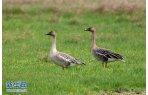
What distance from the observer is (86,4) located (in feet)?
98.3

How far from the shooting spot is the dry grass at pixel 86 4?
2814 cm

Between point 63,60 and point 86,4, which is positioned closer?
point 63,60

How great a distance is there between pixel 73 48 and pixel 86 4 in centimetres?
1088

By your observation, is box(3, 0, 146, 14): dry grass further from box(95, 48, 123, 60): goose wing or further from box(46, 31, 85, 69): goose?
box(46, 31, 85, 69): goose

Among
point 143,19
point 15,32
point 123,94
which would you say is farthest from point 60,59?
point 143,19

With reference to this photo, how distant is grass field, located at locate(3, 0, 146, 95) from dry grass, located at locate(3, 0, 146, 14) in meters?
0.27

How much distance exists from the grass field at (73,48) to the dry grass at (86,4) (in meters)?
0.27

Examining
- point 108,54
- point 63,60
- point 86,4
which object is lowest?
point 63,60

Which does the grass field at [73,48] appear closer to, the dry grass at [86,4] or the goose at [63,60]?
the goose at [63,60]

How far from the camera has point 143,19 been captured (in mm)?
25906

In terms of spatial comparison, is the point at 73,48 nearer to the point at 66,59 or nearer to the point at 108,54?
the point at 108,54

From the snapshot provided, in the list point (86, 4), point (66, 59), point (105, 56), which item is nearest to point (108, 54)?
point (105, 56)

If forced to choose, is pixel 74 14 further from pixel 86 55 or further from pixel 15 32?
pixel 86 55

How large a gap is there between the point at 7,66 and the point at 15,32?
274 inches
